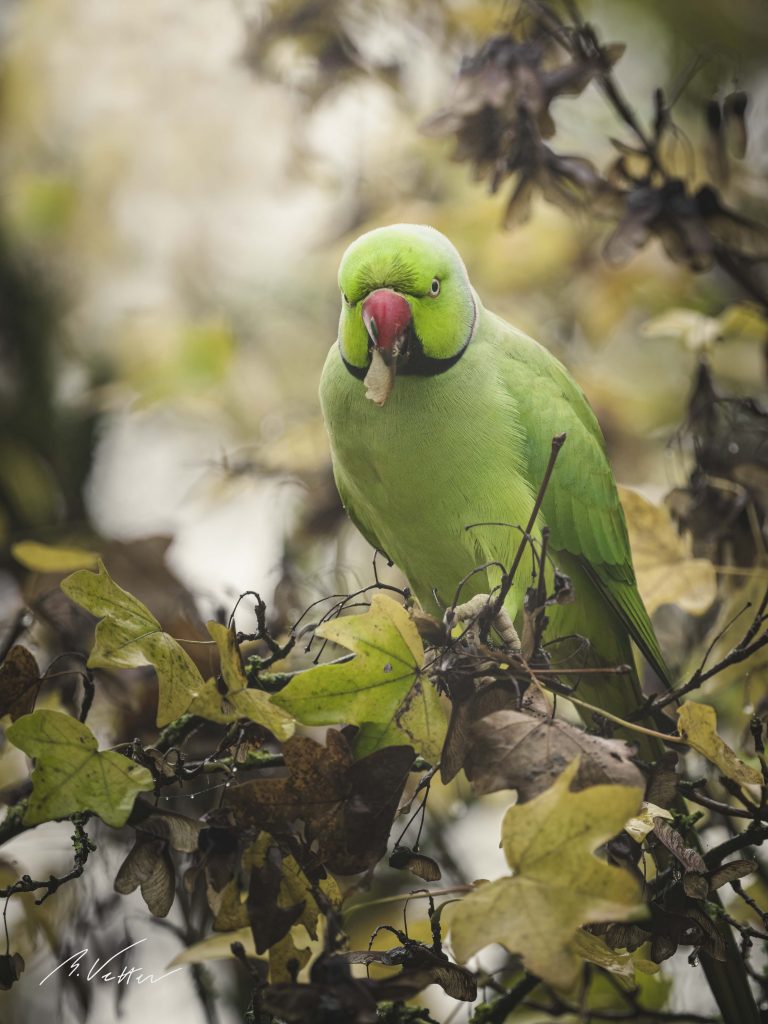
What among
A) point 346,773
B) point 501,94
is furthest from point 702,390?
point 346,773

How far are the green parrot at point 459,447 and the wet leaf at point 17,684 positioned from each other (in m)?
0.71

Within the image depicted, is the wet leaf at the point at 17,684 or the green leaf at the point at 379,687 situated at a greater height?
the wet leaf at the point at 17,684

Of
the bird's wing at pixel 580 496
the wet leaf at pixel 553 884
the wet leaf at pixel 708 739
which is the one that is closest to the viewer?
the wet leaf at pixel 553 884

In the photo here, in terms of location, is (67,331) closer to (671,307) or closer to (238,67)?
(238,67)

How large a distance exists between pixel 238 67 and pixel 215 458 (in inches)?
52.6

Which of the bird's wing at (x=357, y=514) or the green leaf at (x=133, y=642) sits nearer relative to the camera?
the green leaf at (x=133, y=642)

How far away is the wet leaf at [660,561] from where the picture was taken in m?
1.84

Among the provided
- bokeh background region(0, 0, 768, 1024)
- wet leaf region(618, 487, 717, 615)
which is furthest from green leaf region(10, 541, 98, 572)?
wet leaf region(618, 487, 717, 615)

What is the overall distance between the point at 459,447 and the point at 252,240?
7.71 ft

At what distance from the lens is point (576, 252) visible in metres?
3.29

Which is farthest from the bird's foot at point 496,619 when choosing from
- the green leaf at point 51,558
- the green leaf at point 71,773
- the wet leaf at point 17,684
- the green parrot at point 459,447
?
the green leaf at point 51,558

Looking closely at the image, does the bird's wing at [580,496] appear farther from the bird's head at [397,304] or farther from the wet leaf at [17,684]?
the wet leaf at [17,684]

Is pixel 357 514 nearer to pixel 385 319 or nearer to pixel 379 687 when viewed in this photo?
pixel 385 319

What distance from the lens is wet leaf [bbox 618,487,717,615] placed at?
1841mm
